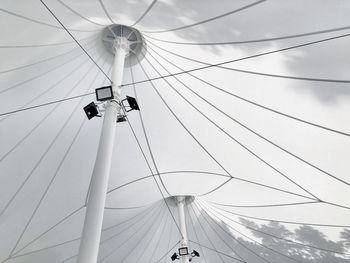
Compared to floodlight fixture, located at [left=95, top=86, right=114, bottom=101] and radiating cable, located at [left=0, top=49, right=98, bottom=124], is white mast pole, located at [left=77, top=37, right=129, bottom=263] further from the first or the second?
radiating cable, located at [left=0, top=49, right=98, bottom=124]

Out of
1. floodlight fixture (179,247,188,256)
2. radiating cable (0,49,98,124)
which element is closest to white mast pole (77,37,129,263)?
radiating cable (0,49,98,124)

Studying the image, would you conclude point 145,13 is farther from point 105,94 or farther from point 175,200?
point 175,200

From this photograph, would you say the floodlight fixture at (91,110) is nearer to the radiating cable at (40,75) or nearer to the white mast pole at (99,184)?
the white mast pole at (99,184)

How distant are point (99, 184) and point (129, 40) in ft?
15.4

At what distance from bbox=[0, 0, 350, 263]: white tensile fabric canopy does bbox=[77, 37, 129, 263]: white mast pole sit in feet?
5.96

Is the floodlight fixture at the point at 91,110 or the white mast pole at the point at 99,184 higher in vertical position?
the floodlight fixture at the point at 91,110

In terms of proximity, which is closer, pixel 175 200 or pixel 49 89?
pixel 49 89

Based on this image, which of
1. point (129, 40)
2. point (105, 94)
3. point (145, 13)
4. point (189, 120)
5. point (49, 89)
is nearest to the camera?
point (105, 94)

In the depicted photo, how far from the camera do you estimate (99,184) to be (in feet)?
20.5

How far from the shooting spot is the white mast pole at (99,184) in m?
5.57

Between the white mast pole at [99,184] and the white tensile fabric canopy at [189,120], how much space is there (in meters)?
1.82

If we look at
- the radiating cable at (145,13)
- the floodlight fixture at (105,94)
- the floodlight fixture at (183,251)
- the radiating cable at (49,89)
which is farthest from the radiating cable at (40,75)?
the floodlight fixture at (183,251)

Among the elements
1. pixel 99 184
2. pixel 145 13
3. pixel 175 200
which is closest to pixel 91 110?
pixel 99 184

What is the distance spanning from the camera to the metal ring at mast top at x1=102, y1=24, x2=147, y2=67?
28.6 ft
